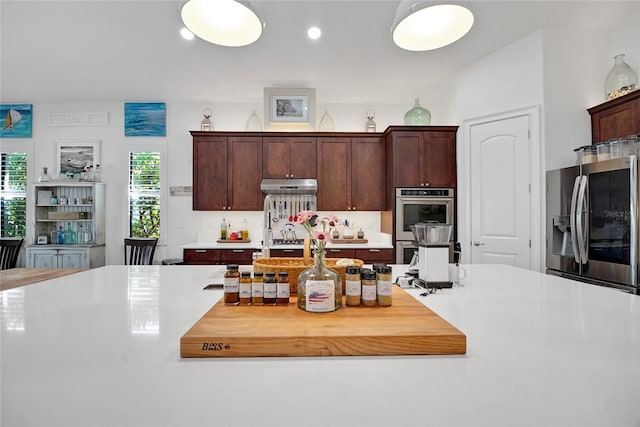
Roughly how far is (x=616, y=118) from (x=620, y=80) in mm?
379

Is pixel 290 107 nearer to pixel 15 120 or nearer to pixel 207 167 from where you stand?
pixel 207 167

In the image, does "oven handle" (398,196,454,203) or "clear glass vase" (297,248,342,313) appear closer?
"clear glass vase" (297,248,342,313)

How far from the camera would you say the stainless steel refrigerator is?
92.1 inches

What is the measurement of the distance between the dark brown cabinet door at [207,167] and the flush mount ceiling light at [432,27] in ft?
10.8

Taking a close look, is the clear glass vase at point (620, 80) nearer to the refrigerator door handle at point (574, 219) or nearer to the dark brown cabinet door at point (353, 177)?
the refrigerator door handle at point (574, 219)

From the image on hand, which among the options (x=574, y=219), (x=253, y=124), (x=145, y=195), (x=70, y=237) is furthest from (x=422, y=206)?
(x=70, y=237)

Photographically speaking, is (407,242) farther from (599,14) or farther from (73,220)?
(73,220)

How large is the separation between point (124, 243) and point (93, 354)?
4328 mm

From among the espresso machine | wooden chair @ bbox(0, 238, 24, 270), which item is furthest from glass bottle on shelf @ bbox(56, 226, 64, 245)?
the espresso machine

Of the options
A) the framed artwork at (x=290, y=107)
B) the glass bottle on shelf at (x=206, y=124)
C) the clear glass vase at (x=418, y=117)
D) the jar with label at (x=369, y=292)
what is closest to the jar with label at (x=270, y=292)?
the jar with label at (x=369, y=292)

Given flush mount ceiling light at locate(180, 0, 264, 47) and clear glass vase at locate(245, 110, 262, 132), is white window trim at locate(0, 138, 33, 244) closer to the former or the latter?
clear glass vase at locate(245, 110, 262, 132)

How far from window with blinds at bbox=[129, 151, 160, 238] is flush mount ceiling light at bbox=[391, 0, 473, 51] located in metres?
4.26

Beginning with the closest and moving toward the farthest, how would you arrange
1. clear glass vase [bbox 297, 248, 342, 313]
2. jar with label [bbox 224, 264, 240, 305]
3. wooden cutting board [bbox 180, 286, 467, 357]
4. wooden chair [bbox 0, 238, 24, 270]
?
wooden cutting board [bbox 180, 286, 467, 357], clear glass vase [bbox 297, 248, 342, 313], jar with label [bbox 224, 264, 240, 305], wooden chair [bbox 0, 238, 24, 270]

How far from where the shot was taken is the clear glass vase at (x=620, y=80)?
2944 millimetres
